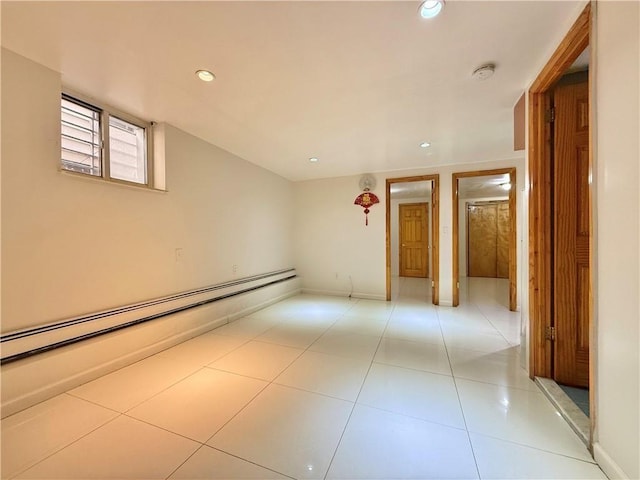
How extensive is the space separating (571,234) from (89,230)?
11.8 ft

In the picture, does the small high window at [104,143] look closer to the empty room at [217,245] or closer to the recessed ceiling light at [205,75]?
the empty room at [217,245]

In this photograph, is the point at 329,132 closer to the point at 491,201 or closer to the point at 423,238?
the point at 423,238

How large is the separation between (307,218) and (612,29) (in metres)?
4.23

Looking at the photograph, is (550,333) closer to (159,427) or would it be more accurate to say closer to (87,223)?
(159,427)

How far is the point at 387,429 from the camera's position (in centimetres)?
141

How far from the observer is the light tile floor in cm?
117

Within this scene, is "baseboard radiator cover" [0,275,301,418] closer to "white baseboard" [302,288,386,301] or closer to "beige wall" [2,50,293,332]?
"beige wall" [2,50,293,332]

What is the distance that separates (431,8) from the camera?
1.25 m

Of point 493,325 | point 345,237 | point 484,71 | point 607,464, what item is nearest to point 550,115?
point 484,71

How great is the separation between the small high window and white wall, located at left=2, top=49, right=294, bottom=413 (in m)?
0.21

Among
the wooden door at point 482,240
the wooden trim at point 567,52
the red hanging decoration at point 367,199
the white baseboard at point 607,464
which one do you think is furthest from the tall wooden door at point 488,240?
the white baseboard at point 607,464

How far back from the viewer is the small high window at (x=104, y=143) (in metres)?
1.98

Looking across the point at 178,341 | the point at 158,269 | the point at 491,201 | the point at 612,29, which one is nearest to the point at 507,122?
the point at 612,29

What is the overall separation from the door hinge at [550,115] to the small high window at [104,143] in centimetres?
346
